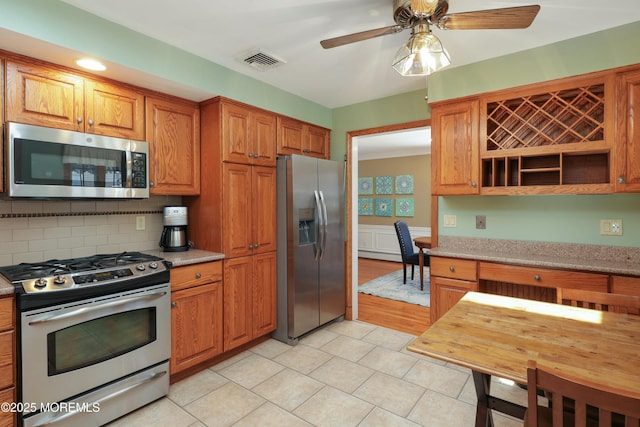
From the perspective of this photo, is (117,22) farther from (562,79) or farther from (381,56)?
(562,79)

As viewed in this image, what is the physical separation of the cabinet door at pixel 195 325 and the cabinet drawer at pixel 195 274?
43 millimetres

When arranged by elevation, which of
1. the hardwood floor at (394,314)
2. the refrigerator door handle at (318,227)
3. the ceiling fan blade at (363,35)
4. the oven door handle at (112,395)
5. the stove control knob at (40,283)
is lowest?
the hardwood floor at (394,314)

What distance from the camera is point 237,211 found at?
112 inches

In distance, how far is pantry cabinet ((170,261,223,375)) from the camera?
240 cm

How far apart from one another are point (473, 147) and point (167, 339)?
2802mm

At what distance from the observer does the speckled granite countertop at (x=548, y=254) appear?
2249mm

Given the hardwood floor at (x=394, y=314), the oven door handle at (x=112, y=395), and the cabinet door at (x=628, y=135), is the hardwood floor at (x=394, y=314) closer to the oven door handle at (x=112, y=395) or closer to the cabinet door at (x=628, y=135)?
the cabinet door at (x=628, y=135)

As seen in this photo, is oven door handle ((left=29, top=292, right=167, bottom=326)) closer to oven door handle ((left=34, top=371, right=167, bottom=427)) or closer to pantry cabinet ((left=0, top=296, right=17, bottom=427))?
pantry cabinet ((left=0, top=296, right=17, bottom=427))

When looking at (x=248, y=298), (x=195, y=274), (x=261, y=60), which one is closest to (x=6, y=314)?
(x=195, y=274)

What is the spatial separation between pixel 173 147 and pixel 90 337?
58.5 inches

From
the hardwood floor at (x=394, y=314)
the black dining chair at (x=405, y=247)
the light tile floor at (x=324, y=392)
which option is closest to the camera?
the light tile floor at (x=324, y=392)

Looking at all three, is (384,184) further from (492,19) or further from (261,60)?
(492,19)

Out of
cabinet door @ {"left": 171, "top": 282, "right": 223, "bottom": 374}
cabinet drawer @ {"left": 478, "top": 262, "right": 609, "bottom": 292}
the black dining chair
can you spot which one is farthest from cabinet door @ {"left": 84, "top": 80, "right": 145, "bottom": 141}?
the black dining chair

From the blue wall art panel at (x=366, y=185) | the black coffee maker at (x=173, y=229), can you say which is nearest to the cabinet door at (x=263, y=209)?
the black coffee maker at (x=173, y=229)
